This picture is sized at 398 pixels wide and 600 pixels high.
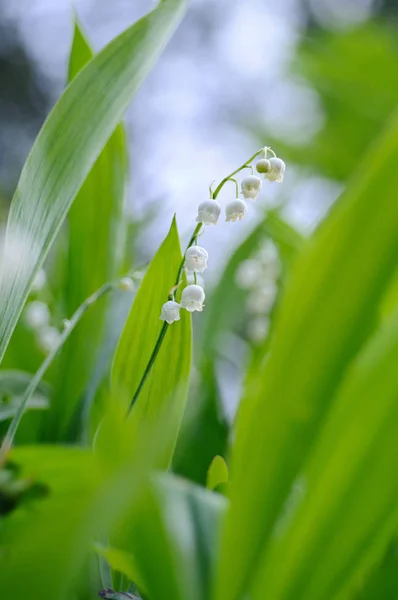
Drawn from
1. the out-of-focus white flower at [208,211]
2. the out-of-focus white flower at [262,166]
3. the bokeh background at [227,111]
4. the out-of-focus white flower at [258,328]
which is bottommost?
the out-of-focus white flower at [258,328]

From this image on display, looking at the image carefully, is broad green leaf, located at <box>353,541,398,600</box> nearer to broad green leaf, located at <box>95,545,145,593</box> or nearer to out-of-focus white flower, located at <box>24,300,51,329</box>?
broad green leaf, located at <box>95,545,145,593</box>

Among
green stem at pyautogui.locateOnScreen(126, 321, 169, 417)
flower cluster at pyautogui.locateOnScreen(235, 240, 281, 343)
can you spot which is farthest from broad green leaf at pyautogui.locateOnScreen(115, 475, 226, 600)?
flower cluster at pyautogui.locateOnScreen(235, 240, 281, 343)

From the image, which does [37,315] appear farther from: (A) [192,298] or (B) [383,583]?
(B) [383,583]

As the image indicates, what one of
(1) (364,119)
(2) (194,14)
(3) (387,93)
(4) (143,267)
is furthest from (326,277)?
(2) (194,14)

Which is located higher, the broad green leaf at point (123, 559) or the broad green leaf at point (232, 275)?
the broad green leaf at point (232, 275)

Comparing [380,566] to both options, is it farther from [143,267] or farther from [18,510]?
[143,267]

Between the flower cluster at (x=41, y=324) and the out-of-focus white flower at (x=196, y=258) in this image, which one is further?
the flower cluster at (x=41, y=324)

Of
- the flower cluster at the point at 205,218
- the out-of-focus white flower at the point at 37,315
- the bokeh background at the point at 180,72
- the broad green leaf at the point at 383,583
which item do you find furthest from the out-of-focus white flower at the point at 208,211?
the bokeh background at the point at 180,72

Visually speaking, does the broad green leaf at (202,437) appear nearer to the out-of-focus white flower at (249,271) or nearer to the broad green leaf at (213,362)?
the broad green leaf at (213,362)
